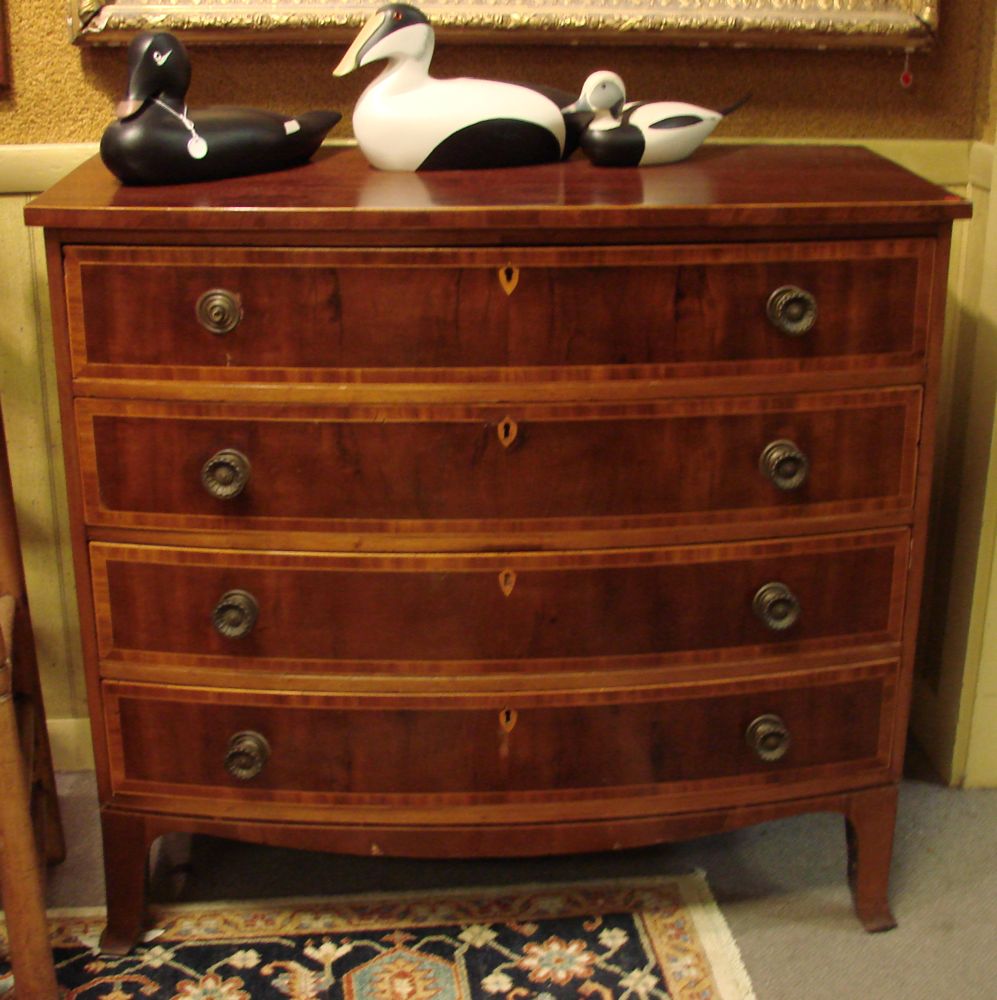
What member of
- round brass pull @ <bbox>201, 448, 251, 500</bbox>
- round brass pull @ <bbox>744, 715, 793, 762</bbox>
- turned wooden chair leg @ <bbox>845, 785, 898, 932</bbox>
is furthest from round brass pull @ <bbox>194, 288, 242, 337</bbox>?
turned wooden chair leg @ <bbox>845, 785, 898, 932</bbox>

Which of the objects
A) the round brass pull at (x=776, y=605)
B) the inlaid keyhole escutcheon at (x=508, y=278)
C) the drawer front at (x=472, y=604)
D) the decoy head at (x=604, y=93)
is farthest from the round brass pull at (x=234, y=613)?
the decoy head at (x=604, y=93)

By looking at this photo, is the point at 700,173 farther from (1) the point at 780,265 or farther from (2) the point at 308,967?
(2) the point at 308,967

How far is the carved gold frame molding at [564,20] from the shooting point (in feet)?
5.63

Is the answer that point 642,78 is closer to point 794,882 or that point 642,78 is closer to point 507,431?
point 507,431

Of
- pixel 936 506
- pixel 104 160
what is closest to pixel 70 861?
pixel 104 160

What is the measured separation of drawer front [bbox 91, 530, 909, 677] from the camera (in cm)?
146

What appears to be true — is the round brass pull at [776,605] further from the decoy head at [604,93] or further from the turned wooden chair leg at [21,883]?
the turned wooden chair leg at [21,883]

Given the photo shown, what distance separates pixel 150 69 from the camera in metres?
1.44

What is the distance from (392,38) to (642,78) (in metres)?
0.46

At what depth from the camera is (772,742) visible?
156cm

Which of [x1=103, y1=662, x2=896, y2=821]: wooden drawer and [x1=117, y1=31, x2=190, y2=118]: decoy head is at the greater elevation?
[x1=117, y1=31, x2=190, y2=118]: decoy head

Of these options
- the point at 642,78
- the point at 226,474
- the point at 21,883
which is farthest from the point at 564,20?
the point at 21,883

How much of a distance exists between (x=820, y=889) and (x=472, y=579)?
0.73m

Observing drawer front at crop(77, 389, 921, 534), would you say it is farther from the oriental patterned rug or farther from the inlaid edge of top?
the oriental patterned rug
